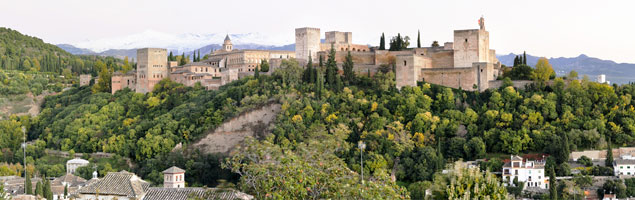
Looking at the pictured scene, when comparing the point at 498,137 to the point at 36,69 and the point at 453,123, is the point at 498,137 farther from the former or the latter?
the point at 36,69

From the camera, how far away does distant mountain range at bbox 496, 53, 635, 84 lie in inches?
4422

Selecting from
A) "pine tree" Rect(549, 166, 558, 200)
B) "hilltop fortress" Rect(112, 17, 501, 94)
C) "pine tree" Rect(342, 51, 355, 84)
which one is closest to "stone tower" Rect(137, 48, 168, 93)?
"hilltop fortress" Rect(112, 17, 501, 94)

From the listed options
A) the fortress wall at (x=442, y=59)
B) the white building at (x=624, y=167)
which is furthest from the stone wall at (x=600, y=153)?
the fortress wall at (x=442, y=59)

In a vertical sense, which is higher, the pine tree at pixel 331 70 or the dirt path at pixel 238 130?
the pine tree at pixel 331 70

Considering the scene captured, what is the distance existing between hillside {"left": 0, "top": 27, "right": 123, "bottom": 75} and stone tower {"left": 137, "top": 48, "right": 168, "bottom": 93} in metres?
14.2

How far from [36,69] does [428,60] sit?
160 ft

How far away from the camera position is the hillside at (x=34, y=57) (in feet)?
290

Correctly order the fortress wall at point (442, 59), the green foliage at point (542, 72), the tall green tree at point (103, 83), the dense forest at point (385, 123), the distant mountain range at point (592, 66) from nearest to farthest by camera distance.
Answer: the dense forest at point (385, 123), the green foliage at point (542, 72), the fortress wall at point (442, 59), the tall green tree at point (103, 83), the distant mountain range at point (592, 66)

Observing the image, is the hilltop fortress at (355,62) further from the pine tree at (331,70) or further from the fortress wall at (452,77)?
the pine tree at (331,70)

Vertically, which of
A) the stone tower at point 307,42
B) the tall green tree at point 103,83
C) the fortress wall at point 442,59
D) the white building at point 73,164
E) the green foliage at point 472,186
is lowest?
the white building at point 73,164

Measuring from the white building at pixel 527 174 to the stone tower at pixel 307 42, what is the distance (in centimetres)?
1980

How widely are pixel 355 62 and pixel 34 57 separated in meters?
50.9

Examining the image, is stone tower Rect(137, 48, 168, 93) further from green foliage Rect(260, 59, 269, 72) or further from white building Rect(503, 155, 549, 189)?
white building Rect(503, 155, 549, 189)

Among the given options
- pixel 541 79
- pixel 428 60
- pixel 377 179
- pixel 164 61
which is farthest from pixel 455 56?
pixel 377 179
